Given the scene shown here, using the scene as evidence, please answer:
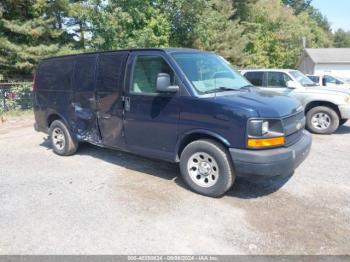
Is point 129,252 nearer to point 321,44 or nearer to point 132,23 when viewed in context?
point 132,23

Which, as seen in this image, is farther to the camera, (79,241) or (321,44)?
(321,44)

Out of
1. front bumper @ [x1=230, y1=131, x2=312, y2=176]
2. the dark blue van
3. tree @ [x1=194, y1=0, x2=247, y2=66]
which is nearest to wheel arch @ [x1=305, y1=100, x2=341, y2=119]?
the dark blue van

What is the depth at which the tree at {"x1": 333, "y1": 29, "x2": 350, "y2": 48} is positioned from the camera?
89125mm

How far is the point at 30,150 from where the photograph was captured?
25.5ft

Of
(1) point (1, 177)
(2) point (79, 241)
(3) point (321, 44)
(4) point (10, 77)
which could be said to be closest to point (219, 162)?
(2) point (79, 241)

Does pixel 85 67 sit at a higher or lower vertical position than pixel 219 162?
higher

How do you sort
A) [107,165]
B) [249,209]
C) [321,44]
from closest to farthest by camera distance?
[249,209] < [107,165] < [321,44]

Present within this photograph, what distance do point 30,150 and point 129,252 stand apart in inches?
206

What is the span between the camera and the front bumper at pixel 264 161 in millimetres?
4223

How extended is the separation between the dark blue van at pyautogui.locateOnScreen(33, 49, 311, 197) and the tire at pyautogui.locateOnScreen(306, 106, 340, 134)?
4078 millimetres

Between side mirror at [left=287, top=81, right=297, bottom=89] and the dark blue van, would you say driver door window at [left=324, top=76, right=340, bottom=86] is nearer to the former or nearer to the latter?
side mirror at [left=287, top=81, right=297, bottom=89]

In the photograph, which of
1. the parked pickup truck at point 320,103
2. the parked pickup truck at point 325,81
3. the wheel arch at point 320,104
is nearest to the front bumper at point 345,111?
the parked pickup truck at point 320,103

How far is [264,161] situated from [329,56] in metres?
38.8

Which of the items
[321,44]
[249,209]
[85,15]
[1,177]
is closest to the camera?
[249,209]
